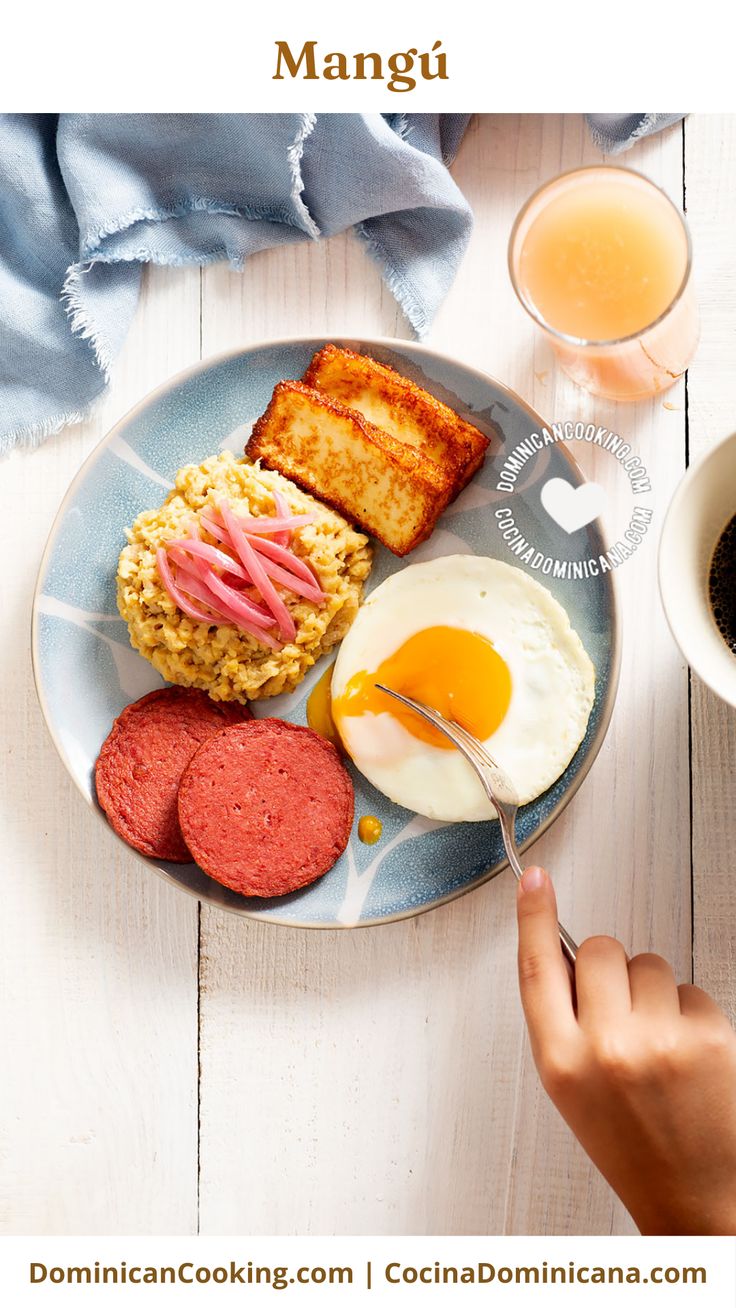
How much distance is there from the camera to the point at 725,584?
2.05 metres

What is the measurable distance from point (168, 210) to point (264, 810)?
4.51ft

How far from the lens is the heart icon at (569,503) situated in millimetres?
2311

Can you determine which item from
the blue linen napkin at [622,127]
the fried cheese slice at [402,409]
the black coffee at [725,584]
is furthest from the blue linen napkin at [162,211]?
the black coffee at [725,584]

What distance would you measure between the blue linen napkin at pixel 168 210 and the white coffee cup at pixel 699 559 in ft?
2.59

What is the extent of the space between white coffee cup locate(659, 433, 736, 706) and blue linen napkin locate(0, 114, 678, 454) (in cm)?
79

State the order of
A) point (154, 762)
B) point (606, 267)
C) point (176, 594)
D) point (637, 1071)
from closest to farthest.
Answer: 1. point (637, 1071)
2. point (606, 267)
3. point (176, 594)
4. point (154, 762)

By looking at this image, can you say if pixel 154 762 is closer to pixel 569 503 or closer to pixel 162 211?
pixel 569 503

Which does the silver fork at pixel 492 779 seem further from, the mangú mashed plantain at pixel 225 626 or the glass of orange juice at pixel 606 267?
the glass of orange juice at pixel 606 267

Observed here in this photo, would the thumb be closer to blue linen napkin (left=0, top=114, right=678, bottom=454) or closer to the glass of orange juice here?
the glass of orange juice

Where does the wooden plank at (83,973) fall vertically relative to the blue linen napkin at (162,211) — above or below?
below


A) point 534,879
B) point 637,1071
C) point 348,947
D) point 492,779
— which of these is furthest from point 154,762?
point 637,1071

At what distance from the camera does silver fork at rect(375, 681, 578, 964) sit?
220cm

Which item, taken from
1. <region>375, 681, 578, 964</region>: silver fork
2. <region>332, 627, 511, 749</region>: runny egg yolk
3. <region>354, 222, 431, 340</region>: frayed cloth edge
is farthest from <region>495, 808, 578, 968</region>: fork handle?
<region>354, 222, 431, 340</region>: frayed cloth edge

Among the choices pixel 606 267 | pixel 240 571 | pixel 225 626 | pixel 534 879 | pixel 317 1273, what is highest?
pixel 606 267
